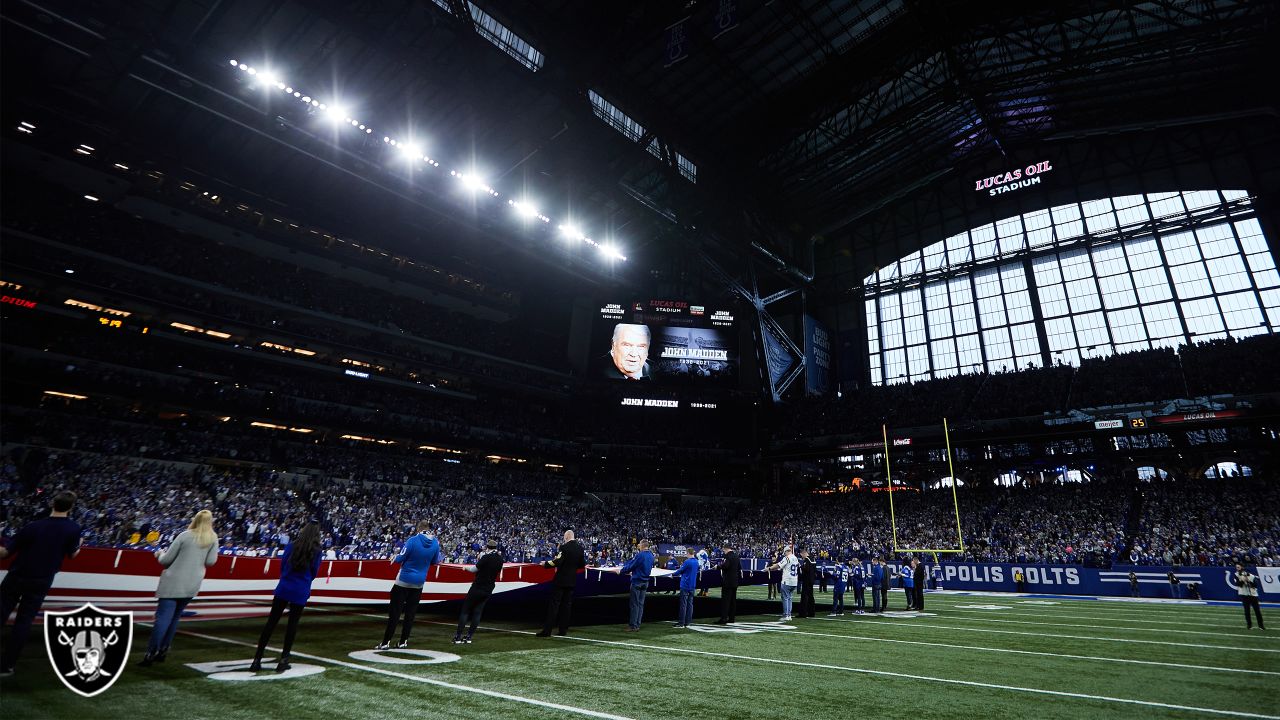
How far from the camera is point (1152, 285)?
122ft

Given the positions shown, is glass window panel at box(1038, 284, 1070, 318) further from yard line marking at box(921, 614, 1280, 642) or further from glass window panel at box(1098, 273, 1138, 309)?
A: yard line marking at box(921, 614, 1280, 642)

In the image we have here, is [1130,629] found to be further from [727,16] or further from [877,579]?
[727,16]

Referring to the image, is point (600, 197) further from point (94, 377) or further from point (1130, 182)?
point (1130, 182)

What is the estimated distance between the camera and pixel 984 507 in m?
34.8

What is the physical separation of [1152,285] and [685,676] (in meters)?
46.5

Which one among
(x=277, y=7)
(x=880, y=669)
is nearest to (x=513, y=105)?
(x=277, y=7)

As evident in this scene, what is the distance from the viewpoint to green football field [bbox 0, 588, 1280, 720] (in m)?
4.55

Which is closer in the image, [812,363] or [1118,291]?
[1118,291]

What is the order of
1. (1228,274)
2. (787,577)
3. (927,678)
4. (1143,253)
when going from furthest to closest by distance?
(1143,253)
(1228,274)
(787,577)
(927,678)

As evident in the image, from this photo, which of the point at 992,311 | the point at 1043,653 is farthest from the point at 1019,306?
the point at 1043,653

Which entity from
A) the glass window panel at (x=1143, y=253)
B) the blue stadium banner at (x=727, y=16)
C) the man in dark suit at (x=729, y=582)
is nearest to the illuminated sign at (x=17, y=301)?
the blue stadium banner at (x=727, y=16)

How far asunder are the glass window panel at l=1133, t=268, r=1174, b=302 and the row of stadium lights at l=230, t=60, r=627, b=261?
120ft

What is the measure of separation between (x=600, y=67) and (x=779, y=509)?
1268 inches

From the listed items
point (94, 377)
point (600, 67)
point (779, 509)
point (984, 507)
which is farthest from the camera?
point (779, 509)
